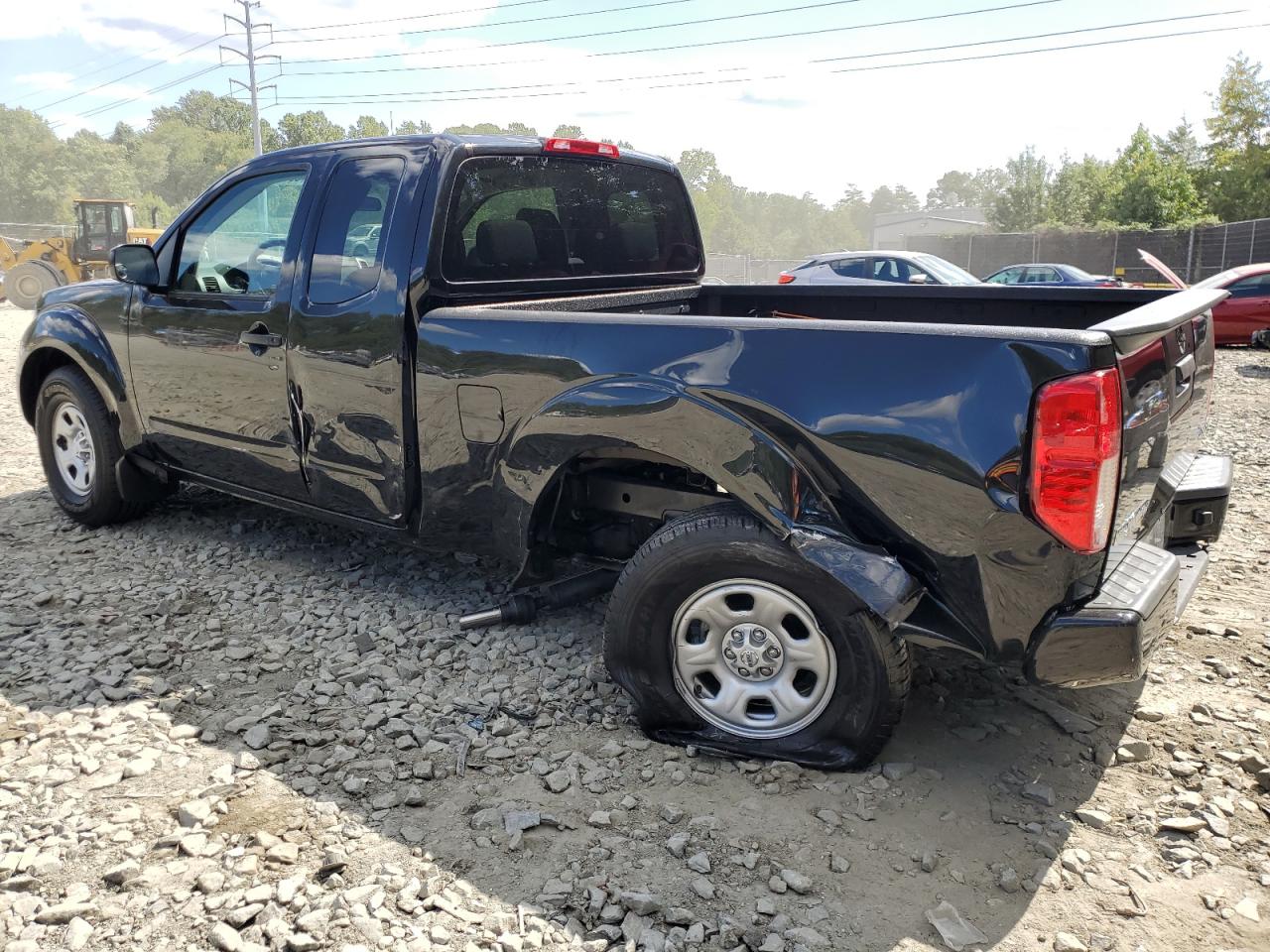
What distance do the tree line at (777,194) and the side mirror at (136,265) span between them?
160 cm

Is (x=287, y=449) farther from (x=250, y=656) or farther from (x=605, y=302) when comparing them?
(x=605, y=302)

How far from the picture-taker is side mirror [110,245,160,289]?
4.71m

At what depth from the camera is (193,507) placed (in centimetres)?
592

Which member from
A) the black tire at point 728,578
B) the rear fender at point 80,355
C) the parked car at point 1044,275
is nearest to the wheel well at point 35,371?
the rear fender at point 80,355

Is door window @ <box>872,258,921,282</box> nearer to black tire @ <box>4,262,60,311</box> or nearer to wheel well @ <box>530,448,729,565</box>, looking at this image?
wheel well @ <box>530,448,729,565</box>

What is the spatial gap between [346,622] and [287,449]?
803mm

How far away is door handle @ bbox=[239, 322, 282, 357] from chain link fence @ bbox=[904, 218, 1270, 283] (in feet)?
85.0

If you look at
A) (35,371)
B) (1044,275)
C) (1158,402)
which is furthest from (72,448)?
(1044,275)

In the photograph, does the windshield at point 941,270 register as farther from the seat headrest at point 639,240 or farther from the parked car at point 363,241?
the parked car at point 363,241

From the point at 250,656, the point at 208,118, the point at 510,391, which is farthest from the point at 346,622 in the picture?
the point at 208,118

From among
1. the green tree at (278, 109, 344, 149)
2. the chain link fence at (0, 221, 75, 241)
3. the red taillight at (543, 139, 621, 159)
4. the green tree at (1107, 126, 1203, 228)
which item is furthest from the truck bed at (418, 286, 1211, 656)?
the green tree at (278, 109, 344, 149)

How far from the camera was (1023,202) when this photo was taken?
58156 mm

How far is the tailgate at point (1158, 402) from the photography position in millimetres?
2668

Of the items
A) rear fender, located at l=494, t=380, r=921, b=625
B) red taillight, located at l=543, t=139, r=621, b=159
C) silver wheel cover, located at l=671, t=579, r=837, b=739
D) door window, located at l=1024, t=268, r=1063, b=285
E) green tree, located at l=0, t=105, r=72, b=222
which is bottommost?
silver wheel cover, located at l=671, t=579, r=837, b=739
